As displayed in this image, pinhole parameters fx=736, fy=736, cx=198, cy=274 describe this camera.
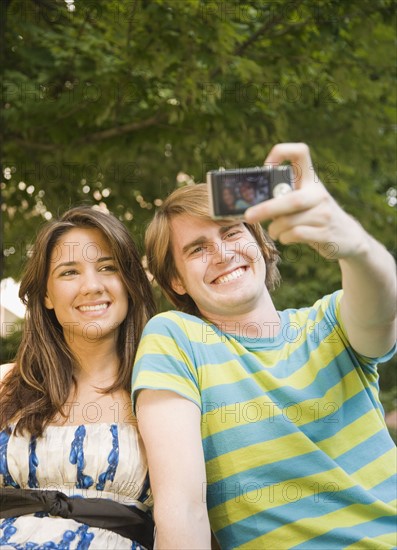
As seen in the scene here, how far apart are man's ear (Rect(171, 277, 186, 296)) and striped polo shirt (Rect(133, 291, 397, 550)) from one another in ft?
0.70

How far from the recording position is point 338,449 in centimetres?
Result: 207

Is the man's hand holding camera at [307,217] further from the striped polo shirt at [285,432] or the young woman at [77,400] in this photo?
the young woman at [77,400]

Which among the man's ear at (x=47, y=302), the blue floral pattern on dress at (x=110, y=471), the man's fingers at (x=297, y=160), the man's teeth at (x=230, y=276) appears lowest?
the blue floral pattern on dress at (x=110, y=471)

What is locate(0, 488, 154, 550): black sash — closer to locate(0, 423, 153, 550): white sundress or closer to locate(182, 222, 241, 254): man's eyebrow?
locate(0, 423, 153, 550): white sundress

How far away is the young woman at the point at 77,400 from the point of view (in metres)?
2.12

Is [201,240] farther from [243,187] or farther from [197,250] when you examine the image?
[243,187]

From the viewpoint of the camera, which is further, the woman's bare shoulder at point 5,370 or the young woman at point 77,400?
the woman's bare shoulder at point 5,370

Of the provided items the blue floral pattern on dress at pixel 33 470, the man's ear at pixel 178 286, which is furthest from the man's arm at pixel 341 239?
the blue floral pattern on dress at pixel 33 470

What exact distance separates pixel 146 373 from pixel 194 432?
0.20 metres

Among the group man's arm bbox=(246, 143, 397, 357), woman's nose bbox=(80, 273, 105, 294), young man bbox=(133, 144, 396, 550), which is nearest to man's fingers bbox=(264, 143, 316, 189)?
man's arm bbox=(246, 143, 397, 357)

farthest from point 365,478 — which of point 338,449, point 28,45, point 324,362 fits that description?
point 28,45

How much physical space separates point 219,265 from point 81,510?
0.81m

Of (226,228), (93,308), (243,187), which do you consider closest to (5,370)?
(93,308)

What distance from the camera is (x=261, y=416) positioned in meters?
2.04
